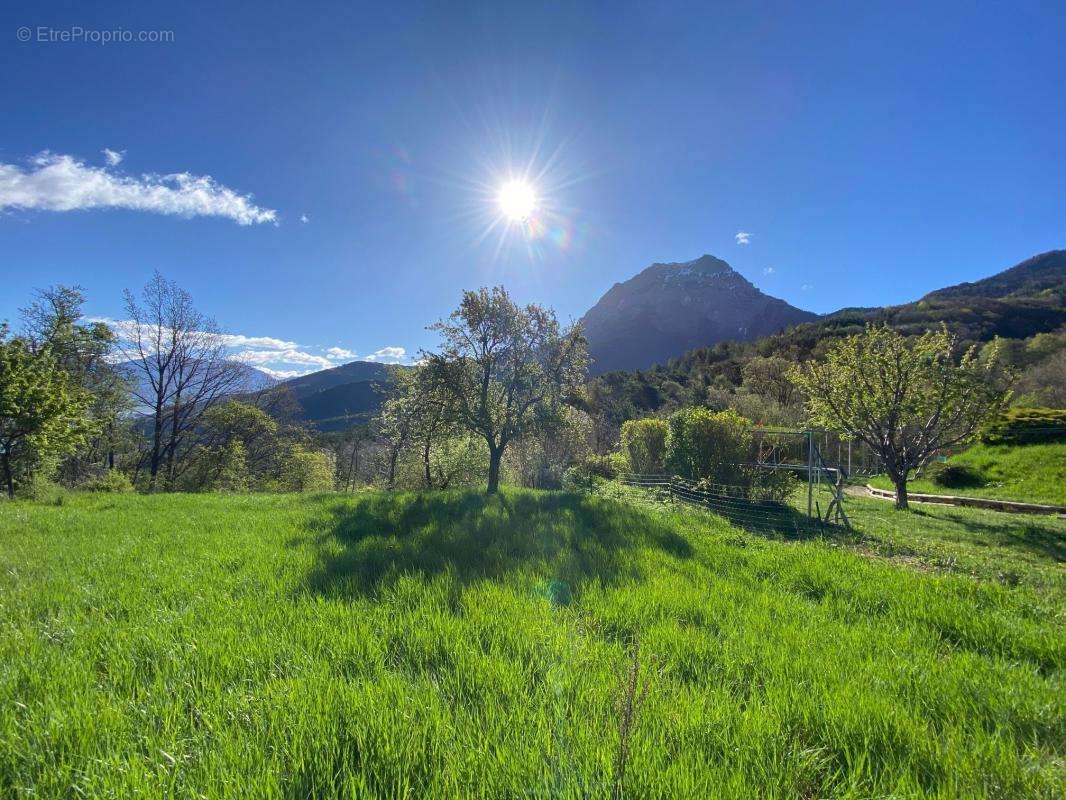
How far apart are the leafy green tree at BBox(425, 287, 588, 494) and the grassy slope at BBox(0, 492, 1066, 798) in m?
9.98

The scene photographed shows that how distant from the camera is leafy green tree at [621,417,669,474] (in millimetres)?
17672

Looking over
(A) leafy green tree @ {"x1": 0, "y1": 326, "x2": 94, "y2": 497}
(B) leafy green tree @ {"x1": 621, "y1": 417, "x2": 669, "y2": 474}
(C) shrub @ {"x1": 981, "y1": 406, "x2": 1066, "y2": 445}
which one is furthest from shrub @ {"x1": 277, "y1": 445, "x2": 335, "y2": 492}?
(C) shrub @ {"x1": 981, "y1": 406, "x2": 1066, "y2": 445}

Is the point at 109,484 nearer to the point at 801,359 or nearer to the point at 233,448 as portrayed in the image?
the point at 233,448

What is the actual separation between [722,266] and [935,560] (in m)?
213

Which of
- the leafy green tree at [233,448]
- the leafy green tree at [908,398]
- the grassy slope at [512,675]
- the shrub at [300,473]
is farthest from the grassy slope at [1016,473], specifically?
the shrub at [300,473]

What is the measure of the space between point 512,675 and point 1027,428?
2891 centimetres

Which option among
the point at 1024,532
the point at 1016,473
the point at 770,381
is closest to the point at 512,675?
the point at 1024,532

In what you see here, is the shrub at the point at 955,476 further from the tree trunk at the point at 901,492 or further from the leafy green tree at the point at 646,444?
the leafy green tree at the point at 646,444

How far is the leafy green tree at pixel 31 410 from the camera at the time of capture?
13.8m

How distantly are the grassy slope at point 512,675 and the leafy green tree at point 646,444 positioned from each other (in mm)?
12277

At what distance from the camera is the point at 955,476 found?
19.3 meters

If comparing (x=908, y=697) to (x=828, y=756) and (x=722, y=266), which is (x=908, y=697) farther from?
(x=722, y=266)

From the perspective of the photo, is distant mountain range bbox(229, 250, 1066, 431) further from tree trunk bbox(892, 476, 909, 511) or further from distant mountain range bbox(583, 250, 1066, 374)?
tree trunk bbox(892, 476, 909, 511)

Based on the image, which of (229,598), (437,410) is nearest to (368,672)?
(229,598)
